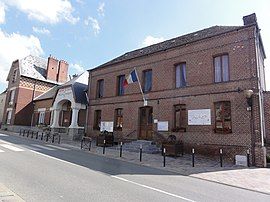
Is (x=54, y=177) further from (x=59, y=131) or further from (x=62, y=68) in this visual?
(x=62, y=68)

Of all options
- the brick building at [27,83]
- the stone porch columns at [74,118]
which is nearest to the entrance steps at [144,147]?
the stone porch columns at [74,118]

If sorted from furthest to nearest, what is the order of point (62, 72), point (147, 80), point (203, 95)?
1. point (62, 72)
2. point (147, 80)
3. point (203, 95)

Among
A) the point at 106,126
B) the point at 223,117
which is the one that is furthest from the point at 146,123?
the point at 223,117

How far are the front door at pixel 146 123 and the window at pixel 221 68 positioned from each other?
18.2 ft

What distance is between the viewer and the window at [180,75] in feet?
53.0

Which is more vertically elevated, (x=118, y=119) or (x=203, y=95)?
(x=203, y=95)

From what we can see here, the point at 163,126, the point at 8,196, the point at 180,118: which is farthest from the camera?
the point at 163,126

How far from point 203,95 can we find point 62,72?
2858 cm

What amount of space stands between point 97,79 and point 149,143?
9.32m

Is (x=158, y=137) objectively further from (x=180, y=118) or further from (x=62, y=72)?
(x=62, y=72)

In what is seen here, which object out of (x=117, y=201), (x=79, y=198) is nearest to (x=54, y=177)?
(x=79, y=198)

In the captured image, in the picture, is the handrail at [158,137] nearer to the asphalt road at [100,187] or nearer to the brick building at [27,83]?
the asphalt road at [100,187]

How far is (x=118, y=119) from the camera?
19875mm

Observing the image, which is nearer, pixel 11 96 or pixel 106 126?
pixel 106 126
